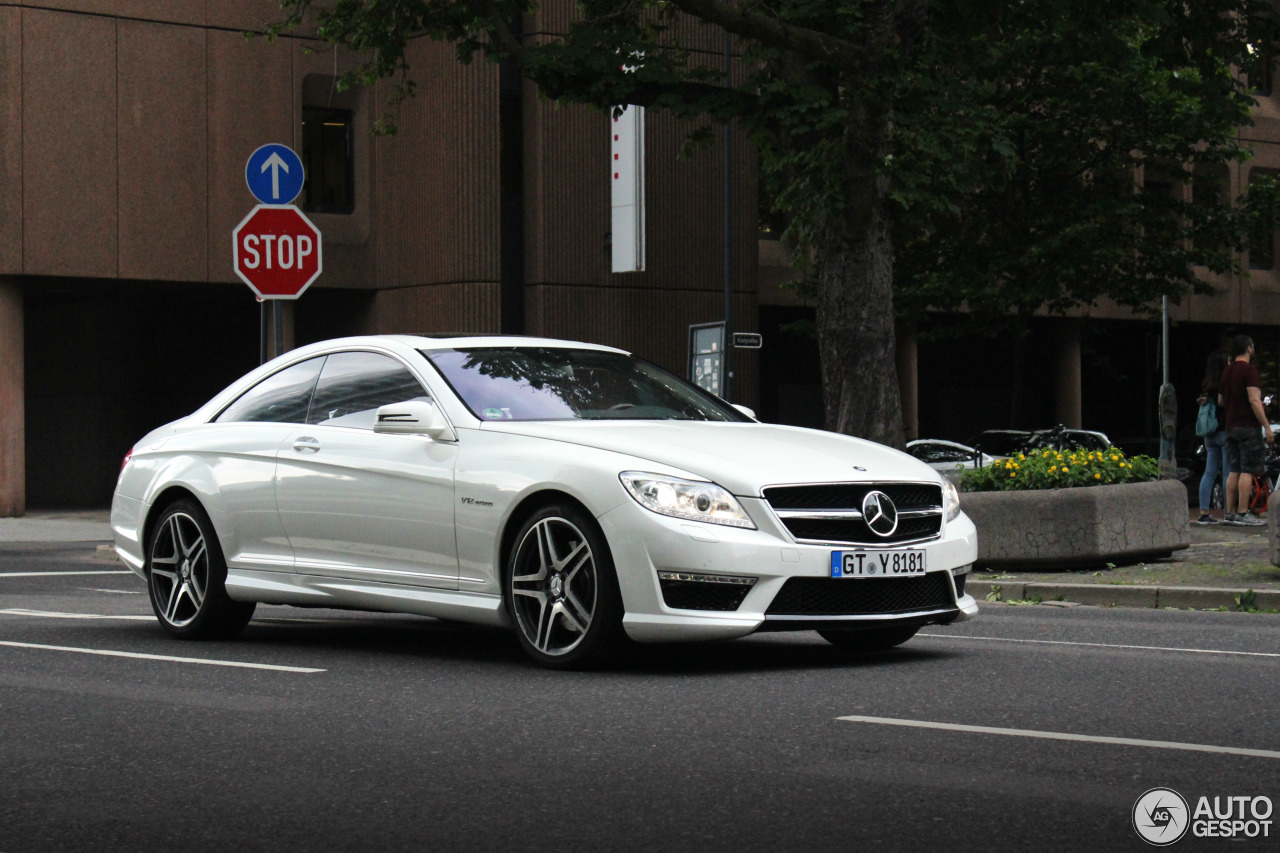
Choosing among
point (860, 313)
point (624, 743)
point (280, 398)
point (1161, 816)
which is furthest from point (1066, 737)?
point (860, 313)

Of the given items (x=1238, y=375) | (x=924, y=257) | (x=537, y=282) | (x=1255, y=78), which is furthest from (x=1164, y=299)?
(x=1238, y=375)

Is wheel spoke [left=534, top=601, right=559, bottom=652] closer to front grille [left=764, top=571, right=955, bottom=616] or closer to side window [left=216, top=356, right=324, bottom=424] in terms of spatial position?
front grille [left=764, top=571, right=955, bottom=616]

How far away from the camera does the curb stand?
39.5 feet

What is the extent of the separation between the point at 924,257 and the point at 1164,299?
3.91 meters

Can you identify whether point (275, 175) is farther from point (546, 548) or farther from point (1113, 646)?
point (1113, 646)

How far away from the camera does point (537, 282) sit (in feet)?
101

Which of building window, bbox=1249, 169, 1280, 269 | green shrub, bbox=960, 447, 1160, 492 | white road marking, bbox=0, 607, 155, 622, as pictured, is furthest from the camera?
building window, bbox=1249, 169, 1280, 269

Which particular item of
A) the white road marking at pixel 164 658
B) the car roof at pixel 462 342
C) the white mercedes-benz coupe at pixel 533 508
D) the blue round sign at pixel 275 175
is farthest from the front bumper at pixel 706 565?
the blue round sign at pixel 275 175

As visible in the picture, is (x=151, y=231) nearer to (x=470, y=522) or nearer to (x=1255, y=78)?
(x=1255, y=78)

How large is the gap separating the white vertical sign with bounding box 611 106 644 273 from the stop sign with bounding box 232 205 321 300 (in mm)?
14917

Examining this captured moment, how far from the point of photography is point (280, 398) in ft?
31.3

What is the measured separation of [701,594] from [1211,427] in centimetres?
1587

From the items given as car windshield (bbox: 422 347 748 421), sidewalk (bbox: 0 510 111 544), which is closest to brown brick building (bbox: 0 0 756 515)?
sidewalk (bbox: 0 510 111 544)

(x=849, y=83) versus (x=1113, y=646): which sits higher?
(x=849, y=83)
